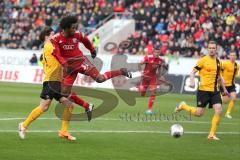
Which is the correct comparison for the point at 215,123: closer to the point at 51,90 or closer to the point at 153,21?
the point at 51,90

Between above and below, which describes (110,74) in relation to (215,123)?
above

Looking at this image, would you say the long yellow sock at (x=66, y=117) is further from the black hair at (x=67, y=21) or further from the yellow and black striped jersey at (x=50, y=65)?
the black hair at (x=67, y=21)

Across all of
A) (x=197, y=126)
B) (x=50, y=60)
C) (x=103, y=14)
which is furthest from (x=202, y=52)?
(x=50, y=60)

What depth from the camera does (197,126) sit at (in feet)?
60.7

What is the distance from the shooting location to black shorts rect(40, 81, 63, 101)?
44.8 feet

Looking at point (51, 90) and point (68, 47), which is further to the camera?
point (68, 47)

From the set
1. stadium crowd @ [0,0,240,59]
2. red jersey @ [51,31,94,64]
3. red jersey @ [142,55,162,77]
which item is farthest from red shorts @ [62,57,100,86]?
stadium crowd @ [0,0,240,59]

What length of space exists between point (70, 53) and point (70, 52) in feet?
0.07

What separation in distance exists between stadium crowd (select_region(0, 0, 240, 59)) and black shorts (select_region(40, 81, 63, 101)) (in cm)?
1944

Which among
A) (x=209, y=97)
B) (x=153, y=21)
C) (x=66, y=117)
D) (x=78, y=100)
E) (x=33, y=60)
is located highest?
(x=78, y=100)

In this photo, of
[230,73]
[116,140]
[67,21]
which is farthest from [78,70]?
[230,73]

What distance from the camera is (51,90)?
1366 centimetres

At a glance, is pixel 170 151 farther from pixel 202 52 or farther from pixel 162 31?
pixel 162 31

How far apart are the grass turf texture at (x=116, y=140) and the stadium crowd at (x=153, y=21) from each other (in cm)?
1439
